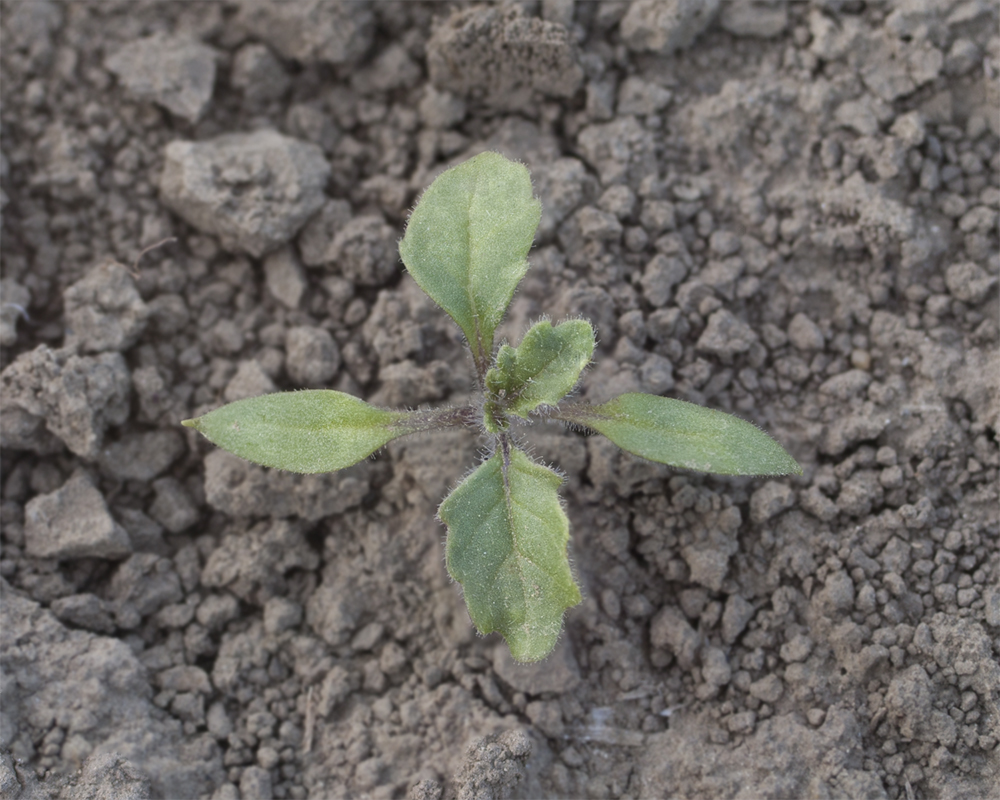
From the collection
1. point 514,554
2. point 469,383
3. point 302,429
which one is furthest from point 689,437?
point 302,429

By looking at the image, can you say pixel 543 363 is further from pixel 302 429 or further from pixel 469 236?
pixel 302 429

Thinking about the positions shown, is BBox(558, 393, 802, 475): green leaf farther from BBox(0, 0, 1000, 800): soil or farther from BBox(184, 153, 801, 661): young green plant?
BBox(0, 0, 1000, 800): soil

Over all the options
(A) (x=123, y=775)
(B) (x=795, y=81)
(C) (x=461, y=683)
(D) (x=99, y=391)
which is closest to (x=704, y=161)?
(B) (x=795, y=81)

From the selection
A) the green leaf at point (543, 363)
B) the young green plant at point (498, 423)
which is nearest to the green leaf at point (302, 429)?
the young green plant at point (498, 423)

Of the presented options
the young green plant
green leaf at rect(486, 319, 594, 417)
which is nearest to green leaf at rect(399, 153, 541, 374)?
the young green plant

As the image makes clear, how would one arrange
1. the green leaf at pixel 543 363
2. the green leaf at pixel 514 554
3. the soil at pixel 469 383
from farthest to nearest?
1. the soil at pixel 469 383
2. the green leaf at pixel 543 363
3. the green leaf at pixel 514 554

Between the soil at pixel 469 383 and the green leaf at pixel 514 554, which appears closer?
the green leaf at pixel 514 554

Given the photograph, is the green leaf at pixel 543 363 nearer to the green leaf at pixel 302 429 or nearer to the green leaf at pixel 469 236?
the green leaf at pixel 469 236

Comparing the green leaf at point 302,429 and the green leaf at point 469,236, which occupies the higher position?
the green leaf at point 469,236
